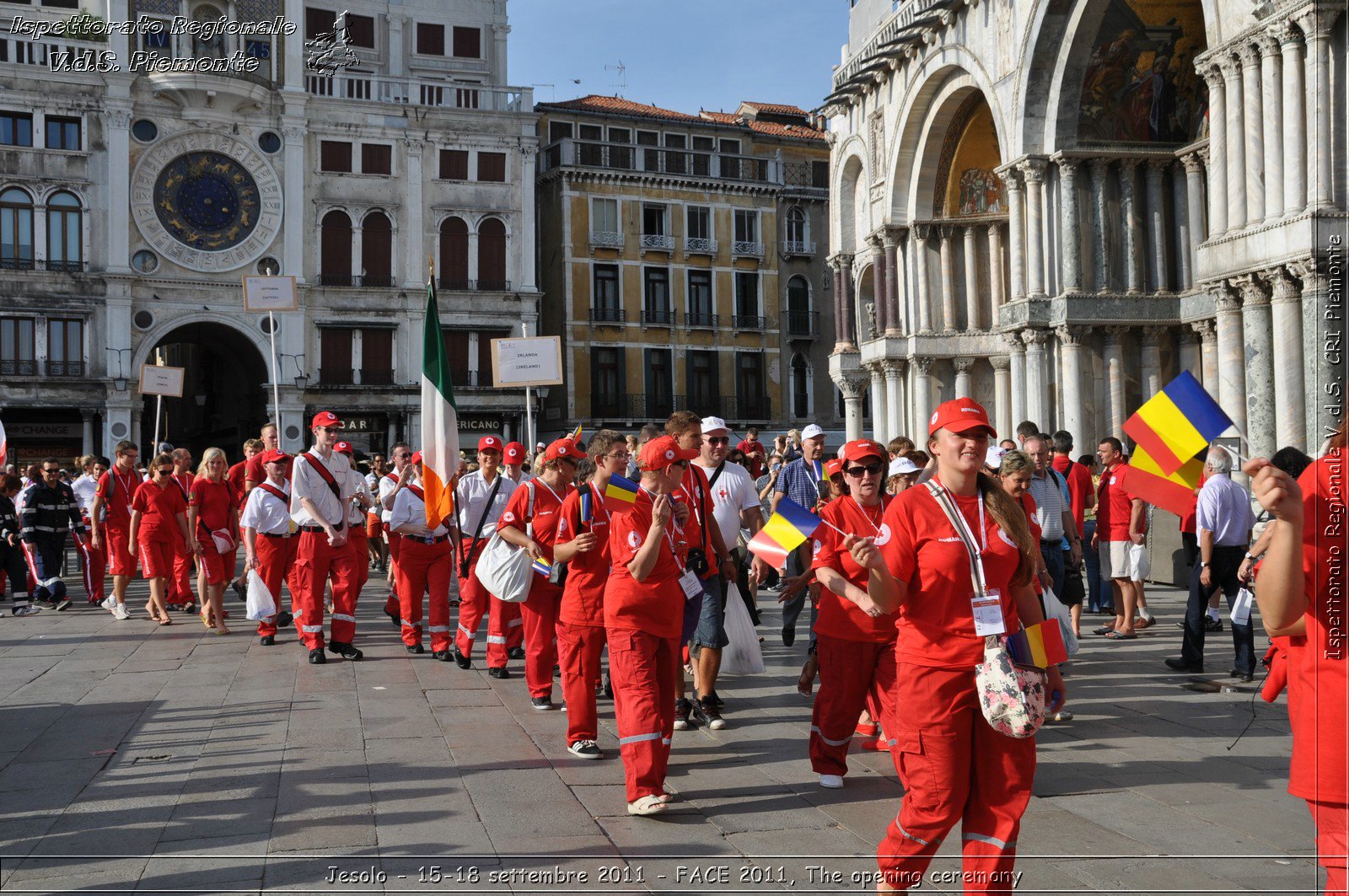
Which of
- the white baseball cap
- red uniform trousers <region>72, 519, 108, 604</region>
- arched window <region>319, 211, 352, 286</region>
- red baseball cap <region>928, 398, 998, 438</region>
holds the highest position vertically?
arched window <region>319, 211, 352, 286</region>

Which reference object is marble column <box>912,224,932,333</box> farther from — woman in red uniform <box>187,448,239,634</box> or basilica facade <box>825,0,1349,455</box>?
woman in red uniform <box>187,448,239,634</box>

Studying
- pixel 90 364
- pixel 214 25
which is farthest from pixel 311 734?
pixel 214 25

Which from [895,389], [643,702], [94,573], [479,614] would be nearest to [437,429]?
[479,614]

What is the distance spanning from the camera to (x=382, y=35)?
39688 millimetres

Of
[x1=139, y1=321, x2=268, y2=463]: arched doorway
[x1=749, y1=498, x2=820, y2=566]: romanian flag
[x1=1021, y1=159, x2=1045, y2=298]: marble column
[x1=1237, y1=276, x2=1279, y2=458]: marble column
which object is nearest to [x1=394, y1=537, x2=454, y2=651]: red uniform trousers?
[x1=749, y1=498, x2=820, y2=566]: romanian flag

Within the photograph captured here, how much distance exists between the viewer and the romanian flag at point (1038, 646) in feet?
13.5

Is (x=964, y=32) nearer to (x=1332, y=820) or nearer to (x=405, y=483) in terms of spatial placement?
(x=405, y=483)

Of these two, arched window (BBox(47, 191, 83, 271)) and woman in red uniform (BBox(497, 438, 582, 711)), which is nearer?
woman in red uniform (BBox(497, 438, 582, 711))

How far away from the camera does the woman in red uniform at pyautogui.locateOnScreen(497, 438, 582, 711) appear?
7902 mm

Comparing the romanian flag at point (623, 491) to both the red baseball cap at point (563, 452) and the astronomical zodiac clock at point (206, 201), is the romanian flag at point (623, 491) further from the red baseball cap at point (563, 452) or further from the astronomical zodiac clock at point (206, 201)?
the astronomical zodiac clock at point (206, 201)

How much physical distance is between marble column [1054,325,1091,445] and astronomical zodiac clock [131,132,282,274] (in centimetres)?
2712

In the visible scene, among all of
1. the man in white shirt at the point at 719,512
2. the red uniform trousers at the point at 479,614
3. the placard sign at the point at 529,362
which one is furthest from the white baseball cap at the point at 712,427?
the placard sign at the point at 529,362

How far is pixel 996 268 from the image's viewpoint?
22.9m

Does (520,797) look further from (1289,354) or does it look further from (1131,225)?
(1131,225)
